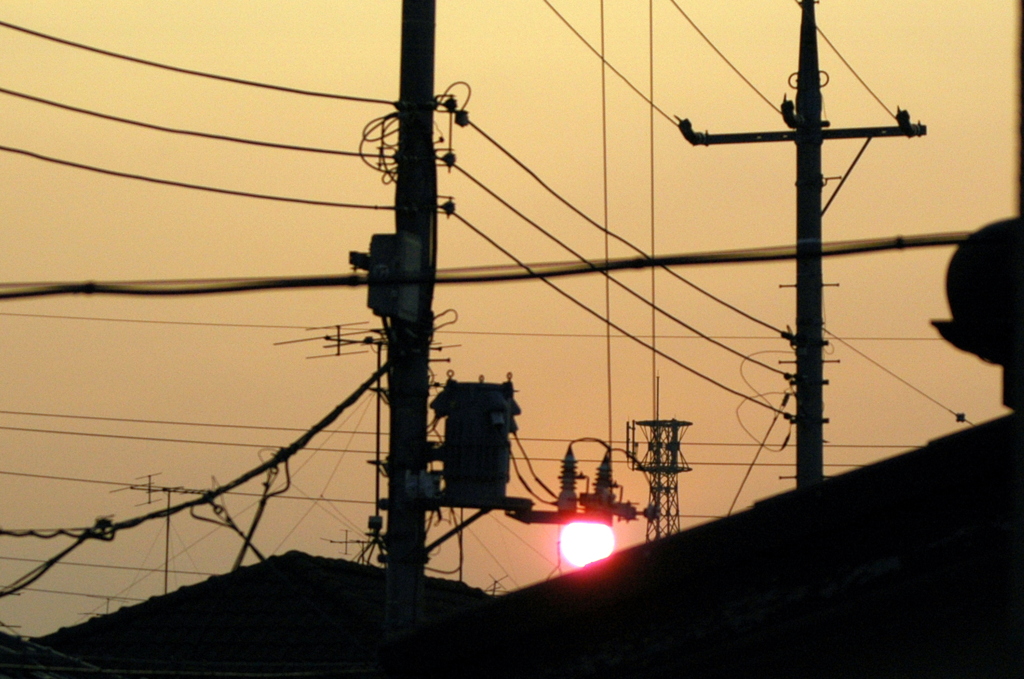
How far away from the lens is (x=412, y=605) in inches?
518

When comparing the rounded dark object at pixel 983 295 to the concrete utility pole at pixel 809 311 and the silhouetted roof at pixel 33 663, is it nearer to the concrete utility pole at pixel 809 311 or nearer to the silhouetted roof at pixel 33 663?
the silhouetted roof at pixel 33 663

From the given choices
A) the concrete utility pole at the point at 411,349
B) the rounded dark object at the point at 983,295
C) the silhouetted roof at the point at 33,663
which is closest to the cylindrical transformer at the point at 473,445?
the concrete utility pole at the point at 411,349

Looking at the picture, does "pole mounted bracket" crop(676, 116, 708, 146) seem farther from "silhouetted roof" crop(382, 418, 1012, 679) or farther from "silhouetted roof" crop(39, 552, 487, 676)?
"silhouetted roof" crop(382, 418, 1012, 679)

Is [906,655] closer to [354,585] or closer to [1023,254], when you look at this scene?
[1023,254]

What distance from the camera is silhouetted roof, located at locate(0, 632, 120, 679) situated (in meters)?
13.9

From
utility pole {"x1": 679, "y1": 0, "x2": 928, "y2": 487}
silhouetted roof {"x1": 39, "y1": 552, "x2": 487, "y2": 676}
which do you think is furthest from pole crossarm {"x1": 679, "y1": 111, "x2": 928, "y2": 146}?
silhouetted roof {"x1": 39, "y1": 552, "x2": 487, "y2": 676}

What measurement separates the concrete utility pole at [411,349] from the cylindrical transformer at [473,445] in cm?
28

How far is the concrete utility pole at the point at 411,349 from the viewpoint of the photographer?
43.1ft

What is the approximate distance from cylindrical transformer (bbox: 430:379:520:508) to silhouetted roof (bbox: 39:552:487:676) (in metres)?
4.18

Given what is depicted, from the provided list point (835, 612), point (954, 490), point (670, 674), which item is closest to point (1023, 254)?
point (954, 490)

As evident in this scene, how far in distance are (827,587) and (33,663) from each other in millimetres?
10252

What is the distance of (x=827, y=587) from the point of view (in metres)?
5.84

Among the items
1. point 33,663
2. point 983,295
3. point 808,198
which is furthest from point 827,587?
point 808,198

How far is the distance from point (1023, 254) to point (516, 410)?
9959 mm
